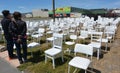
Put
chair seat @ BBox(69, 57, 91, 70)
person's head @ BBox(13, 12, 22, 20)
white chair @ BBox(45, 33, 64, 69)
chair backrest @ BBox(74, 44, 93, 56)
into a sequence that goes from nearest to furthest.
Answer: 1. chair seat @ BBox(69, 57, 91, 70)
2. chair backrest @ BBox(74, 44, 93, 56)
3. person's head @ BBox(13, 12, 22, 20)
4. white chair @ BBox(45, 33, 64, 69)

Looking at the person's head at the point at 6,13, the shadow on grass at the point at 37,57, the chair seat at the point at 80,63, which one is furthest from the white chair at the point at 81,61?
the person's head at the point at 6,13

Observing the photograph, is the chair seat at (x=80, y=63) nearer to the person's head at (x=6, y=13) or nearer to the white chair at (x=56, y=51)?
the white chair at (x=56, y=51)

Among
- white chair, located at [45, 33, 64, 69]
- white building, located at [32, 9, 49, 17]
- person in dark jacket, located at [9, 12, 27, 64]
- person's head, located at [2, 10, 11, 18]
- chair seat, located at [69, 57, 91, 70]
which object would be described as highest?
white building, located at [32, 9, 49, 17]

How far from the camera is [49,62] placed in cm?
450

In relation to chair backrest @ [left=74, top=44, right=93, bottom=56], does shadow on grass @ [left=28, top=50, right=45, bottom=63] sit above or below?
below

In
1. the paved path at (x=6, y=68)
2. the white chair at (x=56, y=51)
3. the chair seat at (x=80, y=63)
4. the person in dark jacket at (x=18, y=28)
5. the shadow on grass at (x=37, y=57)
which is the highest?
the person in dark jacket at (x=18, y=28)

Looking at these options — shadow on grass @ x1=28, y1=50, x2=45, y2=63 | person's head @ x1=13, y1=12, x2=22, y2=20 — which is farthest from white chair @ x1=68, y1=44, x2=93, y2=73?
person's head @ x1=13, y1=12, x2=22, y2=20

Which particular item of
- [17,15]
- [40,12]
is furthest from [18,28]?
[40,12]

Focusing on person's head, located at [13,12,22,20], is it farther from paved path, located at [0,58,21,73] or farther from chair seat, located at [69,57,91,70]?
chair seat, located at [69,57,91,70]

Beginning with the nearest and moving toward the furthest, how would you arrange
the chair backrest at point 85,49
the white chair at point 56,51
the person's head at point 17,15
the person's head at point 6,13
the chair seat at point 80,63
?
1. the chair seat at point 80,63
2. the chair backrest at point 85,49
3. the person's head at point 17,15
4. the white chair at point 56,51
5. the person's head at point 6,13

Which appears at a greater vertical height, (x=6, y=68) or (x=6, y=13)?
(x=6, y=13)

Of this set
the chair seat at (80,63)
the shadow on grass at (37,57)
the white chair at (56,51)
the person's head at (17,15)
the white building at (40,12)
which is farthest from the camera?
the white building at (40,12)

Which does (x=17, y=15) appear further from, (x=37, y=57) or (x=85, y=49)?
(x=85, y=49)

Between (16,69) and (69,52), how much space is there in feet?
7.33
